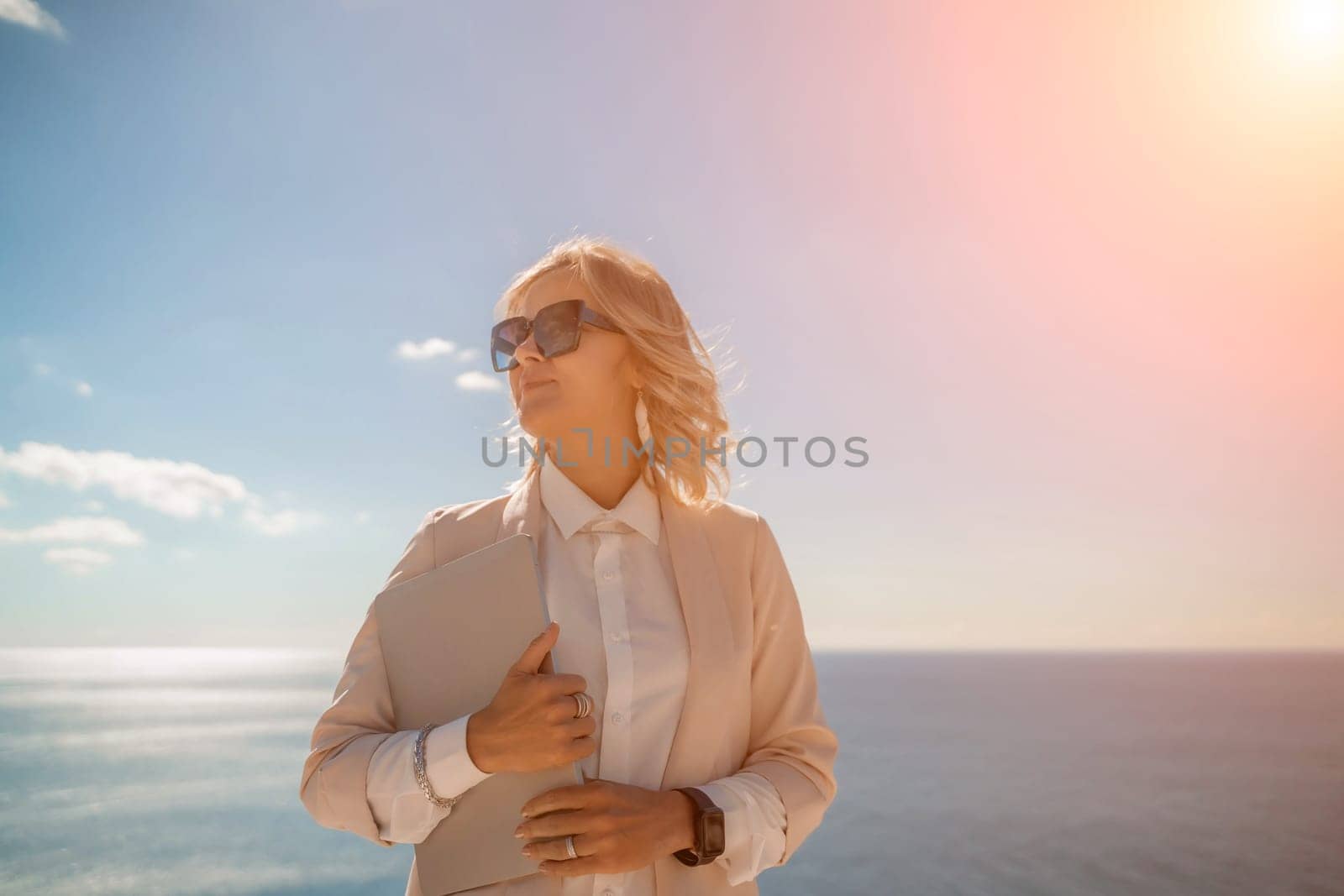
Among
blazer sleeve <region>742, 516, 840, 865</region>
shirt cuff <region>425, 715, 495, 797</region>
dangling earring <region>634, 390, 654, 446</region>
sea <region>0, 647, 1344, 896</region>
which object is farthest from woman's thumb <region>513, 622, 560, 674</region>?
sea <region>0, 647, 1344, 896</region>

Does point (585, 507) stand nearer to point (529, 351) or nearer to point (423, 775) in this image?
point (529, 351)

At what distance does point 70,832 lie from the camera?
7556cm

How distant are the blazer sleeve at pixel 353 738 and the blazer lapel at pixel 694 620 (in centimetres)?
36

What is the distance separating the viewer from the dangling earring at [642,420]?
271cm

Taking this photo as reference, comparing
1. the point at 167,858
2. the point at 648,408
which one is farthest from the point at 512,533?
the point at 167,858

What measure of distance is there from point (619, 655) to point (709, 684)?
0.27 meters

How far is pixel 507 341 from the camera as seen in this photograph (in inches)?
104

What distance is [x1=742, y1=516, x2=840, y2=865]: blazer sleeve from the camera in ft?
7.23

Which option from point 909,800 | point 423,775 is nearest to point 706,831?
point 423,775

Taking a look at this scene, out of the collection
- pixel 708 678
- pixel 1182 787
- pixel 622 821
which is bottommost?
pixel 1182 787

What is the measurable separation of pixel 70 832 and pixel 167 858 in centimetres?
1201

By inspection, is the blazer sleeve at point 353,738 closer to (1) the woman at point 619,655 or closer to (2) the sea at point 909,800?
(1) the woman at point 619,655

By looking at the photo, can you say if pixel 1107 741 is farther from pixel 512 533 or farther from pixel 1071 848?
pixel 512 533

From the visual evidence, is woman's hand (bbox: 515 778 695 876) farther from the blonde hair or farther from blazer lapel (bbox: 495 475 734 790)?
the blonde hair
